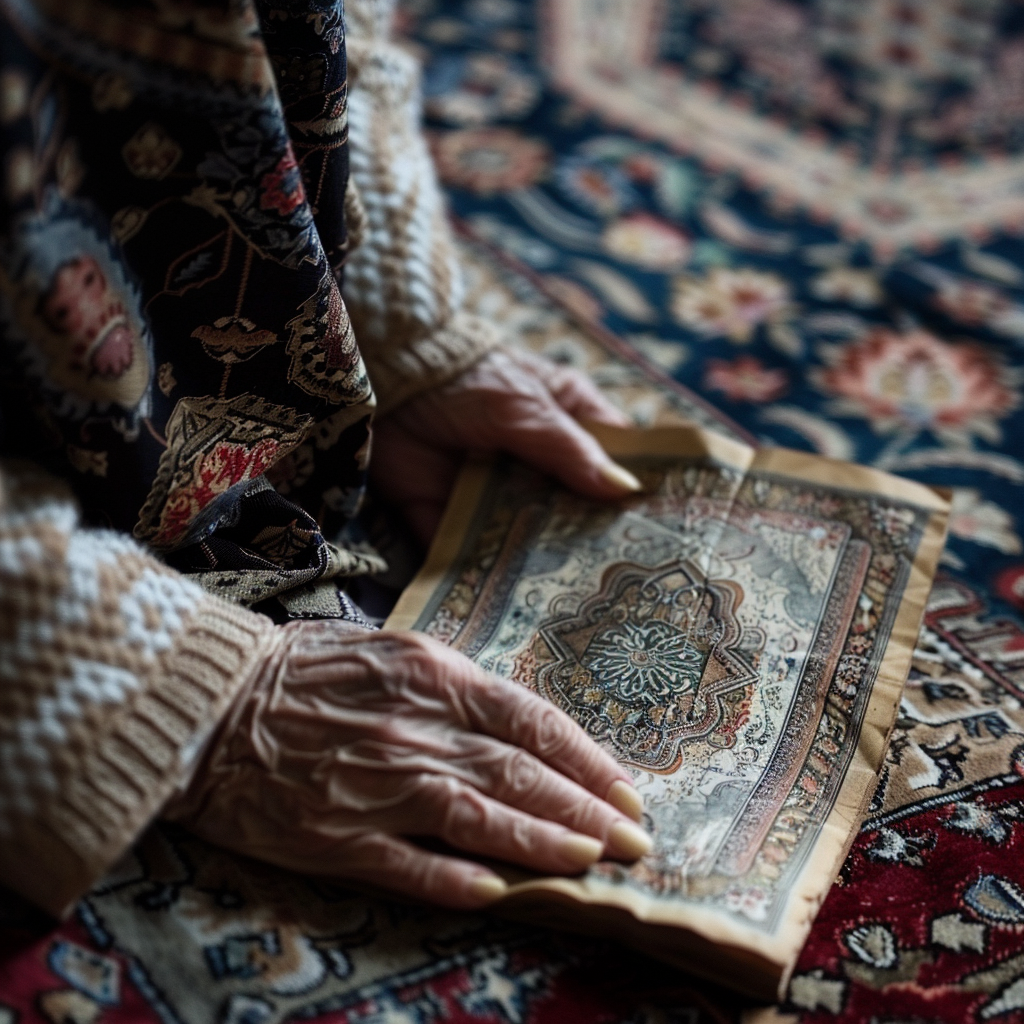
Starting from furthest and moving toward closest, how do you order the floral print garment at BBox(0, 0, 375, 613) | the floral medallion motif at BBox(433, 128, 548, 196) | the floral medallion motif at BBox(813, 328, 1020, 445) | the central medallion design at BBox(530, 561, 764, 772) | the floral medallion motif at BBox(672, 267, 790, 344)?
1. the floral medallion motif at BBox(433, 128, 548, 196)
2. the floral medallion motif at BBox(672, 267, 790, 344)
3. the floral medallion motif at BBox(813, 328, 1020, 445)
4. the central medallion design at BBox(530, 561, 764, 772)
5. the floral print garment at BBox(0, 0, 375, 613)

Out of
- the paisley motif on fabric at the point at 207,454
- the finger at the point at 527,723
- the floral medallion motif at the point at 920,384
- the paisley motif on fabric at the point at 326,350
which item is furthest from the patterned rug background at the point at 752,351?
the paisley motif on fabric at the point at 326,350

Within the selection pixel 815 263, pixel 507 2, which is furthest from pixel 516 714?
pixel 507 2

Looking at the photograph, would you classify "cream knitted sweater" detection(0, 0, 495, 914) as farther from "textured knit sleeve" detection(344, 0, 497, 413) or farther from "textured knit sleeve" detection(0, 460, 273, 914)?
"textured knit sleeve" detection(344, 0, 497, 413)

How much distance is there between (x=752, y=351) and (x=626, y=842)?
815mm

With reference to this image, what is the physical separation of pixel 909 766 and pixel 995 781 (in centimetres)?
7

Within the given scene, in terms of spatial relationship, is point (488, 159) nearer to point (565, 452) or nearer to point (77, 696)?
point (565, 452)

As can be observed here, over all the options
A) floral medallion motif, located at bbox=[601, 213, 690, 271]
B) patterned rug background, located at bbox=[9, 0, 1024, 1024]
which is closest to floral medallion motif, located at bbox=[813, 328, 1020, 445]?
patterned rug background, located at bbox=[9, 0, 1024, 1024]

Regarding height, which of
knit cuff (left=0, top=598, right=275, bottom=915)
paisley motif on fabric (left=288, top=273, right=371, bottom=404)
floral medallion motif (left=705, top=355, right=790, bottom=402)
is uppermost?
paisley motif on fabric (left=288, top=273, right=371, bottom=404)

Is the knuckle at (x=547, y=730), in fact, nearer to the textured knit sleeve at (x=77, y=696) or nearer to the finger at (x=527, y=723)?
the finger at (x=527, y=723)

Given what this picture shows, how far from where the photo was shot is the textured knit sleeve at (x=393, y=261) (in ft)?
3.29

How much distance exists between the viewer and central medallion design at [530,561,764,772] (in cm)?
85

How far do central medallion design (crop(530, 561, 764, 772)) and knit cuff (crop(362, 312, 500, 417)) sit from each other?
0.24 m

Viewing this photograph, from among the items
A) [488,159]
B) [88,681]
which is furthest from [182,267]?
[488,159]

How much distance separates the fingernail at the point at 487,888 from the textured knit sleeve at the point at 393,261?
48 centimetres
